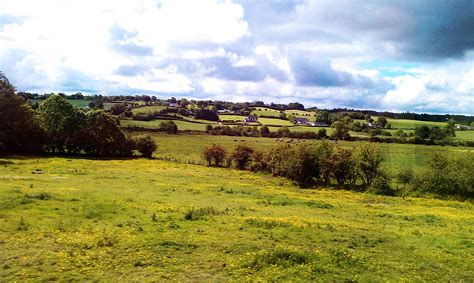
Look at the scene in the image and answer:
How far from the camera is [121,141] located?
88500mm

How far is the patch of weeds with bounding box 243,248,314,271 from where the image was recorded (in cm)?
1711

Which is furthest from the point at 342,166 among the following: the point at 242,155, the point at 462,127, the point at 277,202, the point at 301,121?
the point at 301,121

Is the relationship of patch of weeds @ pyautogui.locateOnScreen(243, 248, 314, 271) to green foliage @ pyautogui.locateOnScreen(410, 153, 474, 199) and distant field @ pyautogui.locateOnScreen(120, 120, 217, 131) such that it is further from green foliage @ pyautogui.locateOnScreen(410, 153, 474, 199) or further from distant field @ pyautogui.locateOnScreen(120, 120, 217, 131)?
distant field @ pyautogui.locateOnScreen(120, 120, 217, 131)

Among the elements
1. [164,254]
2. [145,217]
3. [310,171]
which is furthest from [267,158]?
[164,254]

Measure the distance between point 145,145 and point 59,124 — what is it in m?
19.0

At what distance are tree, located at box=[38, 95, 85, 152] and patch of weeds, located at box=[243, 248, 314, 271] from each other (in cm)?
7622

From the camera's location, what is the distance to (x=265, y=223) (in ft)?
82.8

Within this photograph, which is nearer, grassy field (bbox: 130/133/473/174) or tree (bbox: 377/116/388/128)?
grassy field (bbox: 130/133/473/174)

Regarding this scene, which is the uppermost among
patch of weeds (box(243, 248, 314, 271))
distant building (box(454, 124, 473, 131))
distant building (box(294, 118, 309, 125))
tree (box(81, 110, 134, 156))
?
distant building (box(294, 118, 309, 125))

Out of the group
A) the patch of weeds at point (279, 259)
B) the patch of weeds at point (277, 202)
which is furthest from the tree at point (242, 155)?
the patch of weeds at point (279, 259)

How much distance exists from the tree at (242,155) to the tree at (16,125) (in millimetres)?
41237

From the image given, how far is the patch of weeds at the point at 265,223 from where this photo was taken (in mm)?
24812

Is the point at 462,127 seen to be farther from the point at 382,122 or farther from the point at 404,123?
the point at 382,122

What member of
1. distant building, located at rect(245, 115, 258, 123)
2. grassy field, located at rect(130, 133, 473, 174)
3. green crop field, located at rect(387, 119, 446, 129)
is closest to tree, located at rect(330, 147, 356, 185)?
grassy field, located at rect(130, 133, 473, 174)
